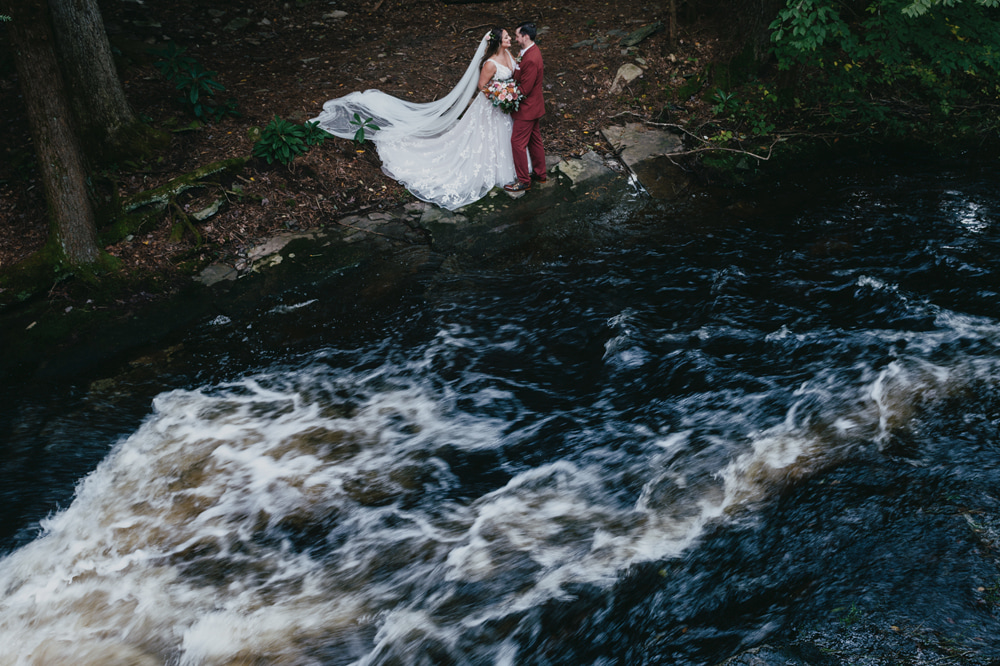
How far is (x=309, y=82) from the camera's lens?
9.59 metres

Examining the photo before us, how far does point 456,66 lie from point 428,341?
606cm

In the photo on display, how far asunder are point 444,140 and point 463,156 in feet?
1.20

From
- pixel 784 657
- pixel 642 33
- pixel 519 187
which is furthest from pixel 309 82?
pixel 784 657

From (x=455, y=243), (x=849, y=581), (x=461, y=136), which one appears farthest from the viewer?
(x=461, y=136)

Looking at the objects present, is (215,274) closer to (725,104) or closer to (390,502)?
(390,502)

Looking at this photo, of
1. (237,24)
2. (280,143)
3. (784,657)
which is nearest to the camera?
(784,657)

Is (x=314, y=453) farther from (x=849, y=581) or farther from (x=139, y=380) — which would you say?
(x=849, y=581)

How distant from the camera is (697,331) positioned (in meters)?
6.18

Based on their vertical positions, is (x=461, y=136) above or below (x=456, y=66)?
below

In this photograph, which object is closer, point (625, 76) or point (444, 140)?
point (444, 140)

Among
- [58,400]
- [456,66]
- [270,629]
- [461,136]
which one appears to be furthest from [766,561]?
[456,66]

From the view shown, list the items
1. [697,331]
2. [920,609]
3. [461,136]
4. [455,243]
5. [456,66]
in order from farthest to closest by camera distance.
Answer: [456,66]
[461,136]
[455,243]
[697,331]
[920,609]

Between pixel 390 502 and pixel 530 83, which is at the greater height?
pixel 530 83

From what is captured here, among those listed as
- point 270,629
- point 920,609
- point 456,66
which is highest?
point 456,66
